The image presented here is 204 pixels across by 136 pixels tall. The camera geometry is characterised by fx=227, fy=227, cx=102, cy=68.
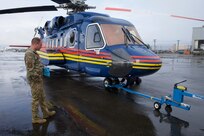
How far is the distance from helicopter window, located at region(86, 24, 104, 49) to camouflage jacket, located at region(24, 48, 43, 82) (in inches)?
137

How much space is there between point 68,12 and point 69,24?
4.43 feet

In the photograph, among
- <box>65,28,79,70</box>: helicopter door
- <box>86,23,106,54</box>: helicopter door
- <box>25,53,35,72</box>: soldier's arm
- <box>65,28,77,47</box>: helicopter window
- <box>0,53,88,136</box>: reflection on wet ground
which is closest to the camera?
<box>0,53,88,136</box>: reflection on wet ground

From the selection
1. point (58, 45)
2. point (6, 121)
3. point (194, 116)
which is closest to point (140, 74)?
point (194, 116)

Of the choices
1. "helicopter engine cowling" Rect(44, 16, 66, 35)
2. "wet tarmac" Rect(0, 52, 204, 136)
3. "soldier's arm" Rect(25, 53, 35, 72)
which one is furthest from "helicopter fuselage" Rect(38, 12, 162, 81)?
"soldier's arm" Rect(25, 53, 35, 72)

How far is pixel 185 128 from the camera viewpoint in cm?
506

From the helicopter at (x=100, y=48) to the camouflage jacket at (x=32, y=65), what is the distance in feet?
9.87

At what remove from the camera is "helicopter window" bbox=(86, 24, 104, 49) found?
8.53 meters

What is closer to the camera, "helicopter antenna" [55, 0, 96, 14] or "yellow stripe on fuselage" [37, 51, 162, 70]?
"yellow stripe on fuselage" [37, 51, 162, 70]

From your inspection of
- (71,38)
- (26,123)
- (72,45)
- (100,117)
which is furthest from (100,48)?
(26,123)

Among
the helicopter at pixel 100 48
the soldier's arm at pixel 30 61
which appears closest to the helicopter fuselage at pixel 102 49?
the helicopter at pixel 100 48

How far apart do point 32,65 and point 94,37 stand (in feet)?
13.2

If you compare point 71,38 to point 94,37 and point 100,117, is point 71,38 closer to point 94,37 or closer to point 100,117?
point 94,37

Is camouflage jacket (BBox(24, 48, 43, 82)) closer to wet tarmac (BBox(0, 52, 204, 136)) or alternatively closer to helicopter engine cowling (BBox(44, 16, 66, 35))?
wet tarmac (BBox(0, 52, 204, 136))

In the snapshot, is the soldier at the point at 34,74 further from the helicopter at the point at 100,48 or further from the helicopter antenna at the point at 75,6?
the helicopter antenna at the point at 75,6
